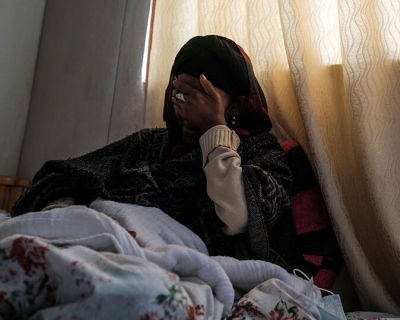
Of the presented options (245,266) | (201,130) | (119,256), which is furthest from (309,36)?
(119,256)

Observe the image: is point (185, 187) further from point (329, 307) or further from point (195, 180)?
point (329, 307)

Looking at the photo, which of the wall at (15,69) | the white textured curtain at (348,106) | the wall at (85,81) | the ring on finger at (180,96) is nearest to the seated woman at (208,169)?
the ring on finger at (180,96)

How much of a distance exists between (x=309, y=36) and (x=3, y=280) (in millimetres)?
991

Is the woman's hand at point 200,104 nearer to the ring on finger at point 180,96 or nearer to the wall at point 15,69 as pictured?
the ring on finger at point 180,96

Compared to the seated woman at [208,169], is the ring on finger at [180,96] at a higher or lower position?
higher

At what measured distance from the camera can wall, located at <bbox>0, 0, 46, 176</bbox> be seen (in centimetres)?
170

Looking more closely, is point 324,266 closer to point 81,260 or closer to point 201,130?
point 201,130

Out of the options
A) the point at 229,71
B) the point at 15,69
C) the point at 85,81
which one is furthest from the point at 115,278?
the point at 15,69

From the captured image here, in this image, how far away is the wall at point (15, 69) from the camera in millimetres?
1702

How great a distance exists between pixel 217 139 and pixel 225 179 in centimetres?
12

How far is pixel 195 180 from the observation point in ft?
3.44

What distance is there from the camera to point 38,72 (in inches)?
70.9

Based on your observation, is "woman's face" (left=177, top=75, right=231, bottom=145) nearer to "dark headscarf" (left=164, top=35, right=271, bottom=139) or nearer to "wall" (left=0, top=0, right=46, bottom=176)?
"dark headscarf" (left=164, top=35, right=271, bottom=139)

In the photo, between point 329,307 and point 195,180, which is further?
point 195,180
